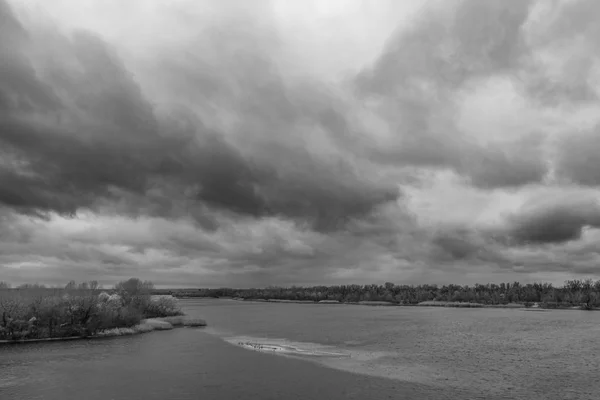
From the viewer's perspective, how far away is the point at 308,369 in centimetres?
5200

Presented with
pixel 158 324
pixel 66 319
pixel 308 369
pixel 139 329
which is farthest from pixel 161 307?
pixel 308 369

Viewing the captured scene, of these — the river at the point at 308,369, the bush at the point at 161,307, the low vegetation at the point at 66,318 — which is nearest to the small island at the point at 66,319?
the low vegetation at the point at 66,318

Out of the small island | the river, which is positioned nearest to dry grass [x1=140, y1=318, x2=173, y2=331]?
the small island

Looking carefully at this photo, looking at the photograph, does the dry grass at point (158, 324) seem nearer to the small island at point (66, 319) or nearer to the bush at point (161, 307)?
the small island at point (66, 319)

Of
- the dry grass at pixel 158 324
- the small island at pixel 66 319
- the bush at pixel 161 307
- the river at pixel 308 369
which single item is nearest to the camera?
the river at pixel 308 369

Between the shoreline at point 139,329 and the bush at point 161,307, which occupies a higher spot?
the bush at point 161,307

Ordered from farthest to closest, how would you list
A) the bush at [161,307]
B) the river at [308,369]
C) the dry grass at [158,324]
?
the bush at [161,307], the dry grass at [158,324], the river at [308,369]

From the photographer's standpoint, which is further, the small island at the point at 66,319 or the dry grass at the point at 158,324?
the dry grass at the point at 158,324

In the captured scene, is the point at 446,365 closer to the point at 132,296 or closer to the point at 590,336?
the point at 590,336

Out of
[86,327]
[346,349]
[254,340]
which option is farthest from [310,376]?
[86,327]

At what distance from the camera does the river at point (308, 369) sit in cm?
4025

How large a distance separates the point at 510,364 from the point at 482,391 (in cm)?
1752

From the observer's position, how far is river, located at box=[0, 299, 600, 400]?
40250 mm

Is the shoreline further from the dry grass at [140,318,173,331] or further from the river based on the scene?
the river
